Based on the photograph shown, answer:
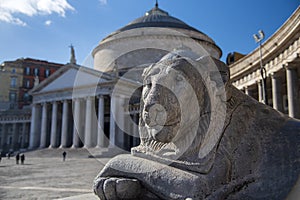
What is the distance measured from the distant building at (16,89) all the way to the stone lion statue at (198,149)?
5492 centimetres

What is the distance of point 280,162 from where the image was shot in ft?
7.92

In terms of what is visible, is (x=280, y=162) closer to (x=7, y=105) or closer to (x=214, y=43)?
(x=214, y=43)

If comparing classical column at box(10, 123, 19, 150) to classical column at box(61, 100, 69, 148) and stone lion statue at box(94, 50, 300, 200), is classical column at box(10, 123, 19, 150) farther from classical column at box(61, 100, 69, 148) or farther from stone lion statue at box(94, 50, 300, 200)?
stone lion statue at box(94, 50, 300, 200)

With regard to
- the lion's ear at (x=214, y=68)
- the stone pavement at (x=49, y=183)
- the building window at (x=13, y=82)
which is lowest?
the stone pavement at (x=49, y=183)

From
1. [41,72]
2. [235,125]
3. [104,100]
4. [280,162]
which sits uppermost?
[41,72]

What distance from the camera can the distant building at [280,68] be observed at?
16923mm

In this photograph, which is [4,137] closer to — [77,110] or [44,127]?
[44,127]

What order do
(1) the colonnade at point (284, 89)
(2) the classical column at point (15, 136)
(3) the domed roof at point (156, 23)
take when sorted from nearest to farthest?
1. (1) the colonnade at point (284, 89)
2. (3) the domed roof at point (156, 23)
3. (2) the classical column at point (15, 136)

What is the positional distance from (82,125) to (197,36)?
79.2 feet

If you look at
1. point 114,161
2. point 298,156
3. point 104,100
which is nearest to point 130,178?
point 114,161


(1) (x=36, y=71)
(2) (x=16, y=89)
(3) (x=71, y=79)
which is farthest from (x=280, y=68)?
(1) (x=36, y=71)

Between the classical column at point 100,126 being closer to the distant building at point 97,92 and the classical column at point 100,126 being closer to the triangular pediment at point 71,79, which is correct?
the distant building at point 97,92

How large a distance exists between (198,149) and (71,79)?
4208 cm

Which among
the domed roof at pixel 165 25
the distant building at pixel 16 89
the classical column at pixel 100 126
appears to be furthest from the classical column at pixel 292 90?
the distant building at pixel 16 89
